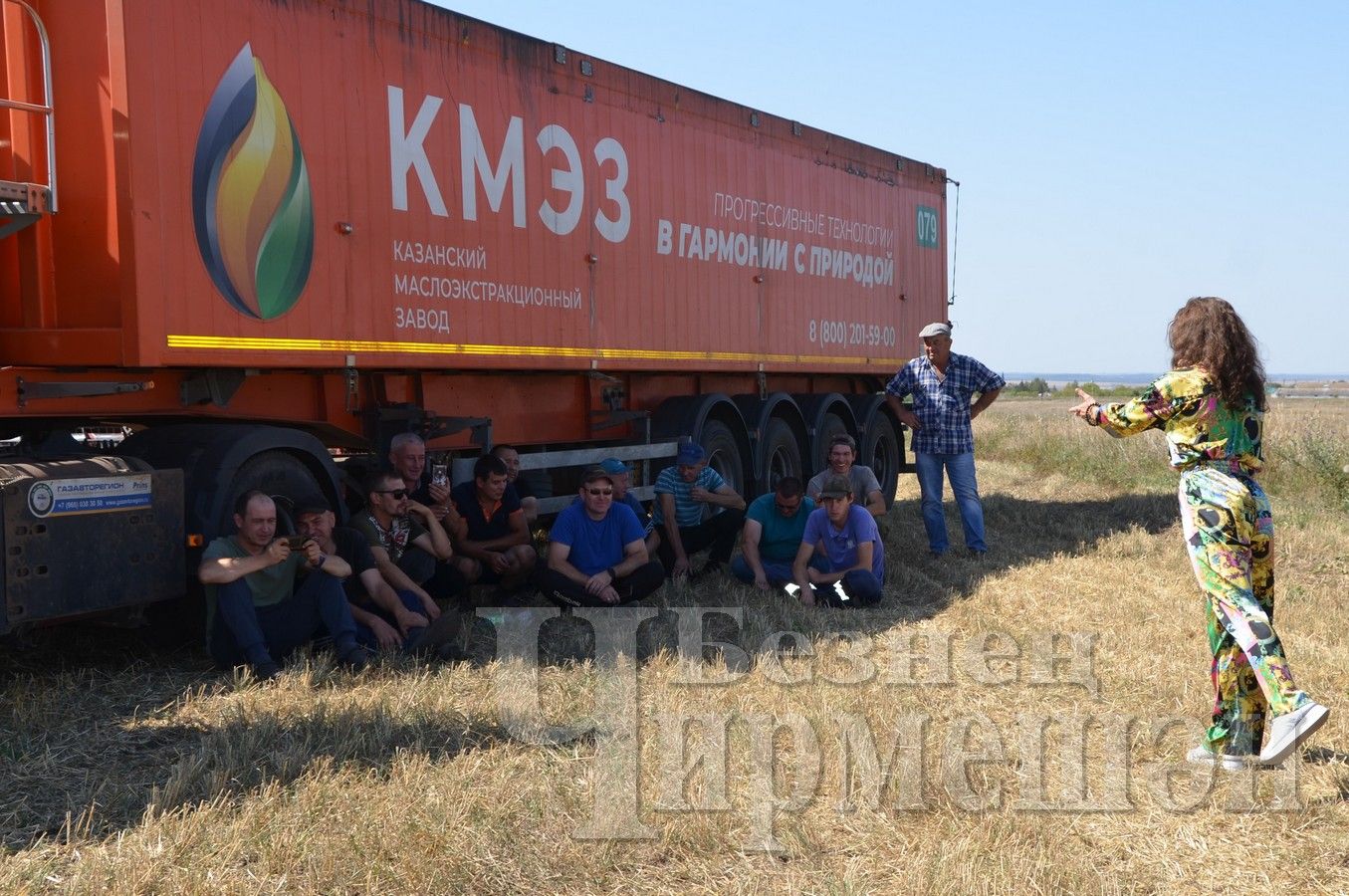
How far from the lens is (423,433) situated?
8.48 meters

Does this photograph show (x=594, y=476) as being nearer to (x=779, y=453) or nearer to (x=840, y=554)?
(x=840, y=554)

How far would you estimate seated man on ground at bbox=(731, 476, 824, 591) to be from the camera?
9023 mm

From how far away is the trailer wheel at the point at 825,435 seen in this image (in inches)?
523

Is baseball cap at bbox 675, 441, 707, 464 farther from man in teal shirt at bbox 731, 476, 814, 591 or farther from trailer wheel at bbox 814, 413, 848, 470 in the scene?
trailer wheel at bbox 814, 413, 848, 470

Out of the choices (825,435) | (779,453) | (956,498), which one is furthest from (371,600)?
(825,435)

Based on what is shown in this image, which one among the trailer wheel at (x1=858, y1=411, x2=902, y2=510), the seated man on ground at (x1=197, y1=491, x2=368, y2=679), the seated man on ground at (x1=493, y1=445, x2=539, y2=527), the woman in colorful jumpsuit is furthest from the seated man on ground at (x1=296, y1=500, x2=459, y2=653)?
the trailer wheel at (x1=858, y1=411, x2=902, y2=510)

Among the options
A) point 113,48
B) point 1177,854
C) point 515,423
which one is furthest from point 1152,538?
point 113,48

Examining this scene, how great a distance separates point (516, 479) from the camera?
31.8ft

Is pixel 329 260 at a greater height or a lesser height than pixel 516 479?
greater

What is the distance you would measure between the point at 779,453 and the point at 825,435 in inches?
36.6

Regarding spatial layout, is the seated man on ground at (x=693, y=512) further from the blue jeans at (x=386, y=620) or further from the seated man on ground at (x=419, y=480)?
the blue jeans at (x=386, y=620)

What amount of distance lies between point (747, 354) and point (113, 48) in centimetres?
650

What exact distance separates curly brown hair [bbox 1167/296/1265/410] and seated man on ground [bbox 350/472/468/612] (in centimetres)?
409

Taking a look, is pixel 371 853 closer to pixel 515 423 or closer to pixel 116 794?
pixel 116 794
